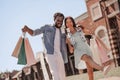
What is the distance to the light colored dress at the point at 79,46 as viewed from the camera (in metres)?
6.98

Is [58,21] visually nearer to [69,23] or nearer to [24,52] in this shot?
[69,23]

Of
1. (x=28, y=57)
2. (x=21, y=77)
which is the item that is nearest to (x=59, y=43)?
(x=28, y=57)

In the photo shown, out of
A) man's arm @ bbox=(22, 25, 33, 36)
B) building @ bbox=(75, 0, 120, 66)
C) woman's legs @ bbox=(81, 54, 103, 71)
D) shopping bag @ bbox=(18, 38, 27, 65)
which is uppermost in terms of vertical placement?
building @ bbox=(75, 0, 120, 66)

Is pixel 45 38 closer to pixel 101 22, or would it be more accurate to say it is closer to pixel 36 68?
pixel 101 22

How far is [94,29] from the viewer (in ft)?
86.7

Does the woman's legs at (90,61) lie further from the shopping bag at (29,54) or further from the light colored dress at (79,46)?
the shopping bag at (29,54)

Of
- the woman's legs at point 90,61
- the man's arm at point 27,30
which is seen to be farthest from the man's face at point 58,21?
the woman's legs at point 90,61

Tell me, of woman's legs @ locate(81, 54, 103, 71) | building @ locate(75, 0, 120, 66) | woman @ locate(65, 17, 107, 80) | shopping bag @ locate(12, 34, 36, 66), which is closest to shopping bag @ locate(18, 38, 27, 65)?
shopping bag @ locate(12, 34, 36, 66)

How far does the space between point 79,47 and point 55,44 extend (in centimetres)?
106

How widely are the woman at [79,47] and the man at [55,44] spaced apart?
2.26 feet

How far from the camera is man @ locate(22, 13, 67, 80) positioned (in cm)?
593

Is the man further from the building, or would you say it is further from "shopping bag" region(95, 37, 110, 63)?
the building

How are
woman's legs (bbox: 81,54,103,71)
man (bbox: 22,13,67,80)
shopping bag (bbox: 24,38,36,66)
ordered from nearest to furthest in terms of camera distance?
1. man (bbox: 22,13,67,80)
2. shopping bag (bbox: 24,38,36,66)
3. woman's legs (bbox: 81,54,103,71)

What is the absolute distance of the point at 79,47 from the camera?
7035mm
